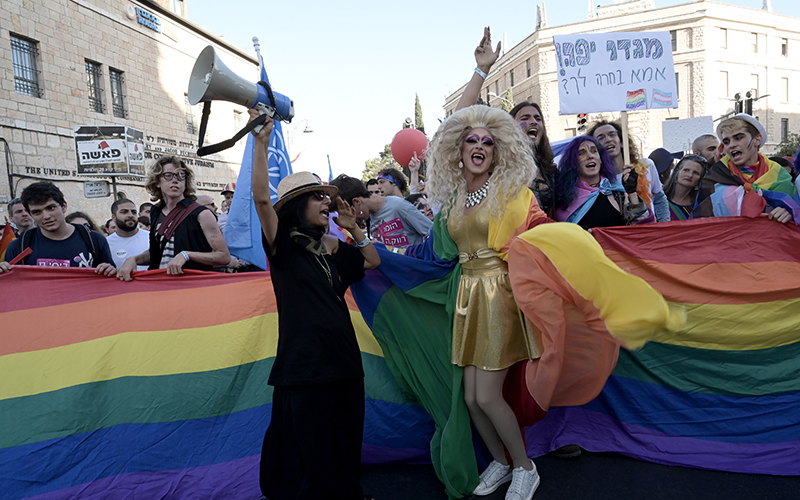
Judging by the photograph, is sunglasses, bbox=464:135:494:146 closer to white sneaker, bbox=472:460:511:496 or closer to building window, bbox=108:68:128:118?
white sneaker, bbox=472:460:511:496

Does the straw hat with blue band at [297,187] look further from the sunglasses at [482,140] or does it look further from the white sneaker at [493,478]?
the white sneaker at [493,478]

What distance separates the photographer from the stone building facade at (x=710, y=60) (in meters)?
40.2

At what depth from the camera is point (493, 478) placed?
285 cm

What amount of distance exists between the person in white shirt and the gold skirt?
13.7 ft

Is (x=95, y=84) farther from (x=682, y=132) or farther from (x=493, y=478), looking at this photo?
(x=493, y=478)

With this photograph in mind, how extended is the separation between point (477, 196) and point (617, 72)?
2410 millimetres

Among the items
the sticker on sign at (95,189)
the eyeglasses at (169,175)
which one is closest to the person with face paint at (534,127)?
the eyeglasses at (169,175)

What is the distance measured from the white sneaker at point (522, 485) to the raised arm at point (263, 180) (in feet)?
5.87

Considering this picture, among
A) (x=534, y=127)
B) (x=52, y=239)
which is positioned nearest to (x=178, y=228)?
(x=52, y=239)

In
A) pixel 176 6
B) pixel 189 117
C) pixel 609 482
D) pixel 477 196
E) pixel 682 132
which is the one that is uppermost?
pixel 176 6

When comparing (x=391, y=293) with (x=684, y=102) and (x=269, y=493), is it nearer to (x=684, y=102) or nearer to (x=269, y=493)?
(x=269, y=493)

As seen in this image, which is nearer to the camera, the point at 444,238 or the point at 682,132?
the point at 444,238

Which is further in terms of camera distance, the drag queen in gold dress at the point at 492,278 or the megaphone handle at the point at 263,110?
the drag queen in gold dress at the point at 492,278

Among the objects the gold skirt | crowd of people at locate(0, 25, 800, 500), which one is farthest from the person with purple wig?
the gold skirt
